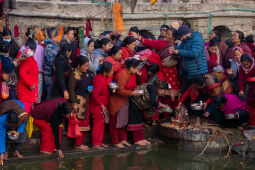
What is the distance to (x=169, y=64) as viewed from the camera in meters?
7.97

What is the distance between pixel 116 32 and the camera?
9.20 meters

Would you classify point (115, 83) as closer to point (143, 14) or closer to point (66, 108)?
A: point (66, 108)

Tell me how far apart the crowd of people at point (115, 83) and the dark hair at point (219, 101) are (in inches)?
0.7

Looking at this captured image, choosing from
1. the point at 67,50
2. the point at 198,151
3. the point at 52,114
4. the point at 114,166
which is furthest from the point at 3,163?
the point at 198,151

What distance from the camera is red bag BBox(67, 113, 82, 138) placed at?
22.2 ft

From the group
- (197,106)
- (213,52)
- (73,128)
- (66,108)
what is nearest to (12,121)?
(66,108)

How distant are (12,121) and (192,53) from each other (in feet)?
11.2

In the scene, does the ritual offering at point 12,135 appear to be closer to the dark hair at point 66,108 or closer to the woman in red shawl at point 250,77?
the dark hair at point 66,108

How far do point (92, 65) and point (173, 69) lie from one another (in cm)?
163

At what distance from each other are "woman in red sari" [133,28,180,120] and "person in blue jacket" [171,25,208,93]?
30 cm

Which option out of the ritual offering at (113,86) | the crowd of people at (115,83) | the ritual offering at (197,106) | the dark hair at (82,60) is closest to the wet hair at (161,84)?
the crowd of people at (115,83)

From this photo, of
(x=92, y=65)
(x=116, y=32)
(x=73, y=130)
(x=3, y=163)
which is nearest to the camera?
(x=3, y=163)

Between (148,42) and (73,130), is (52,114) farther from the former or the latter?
(148,42)

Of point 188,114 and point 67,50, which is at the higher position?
point 67,50
